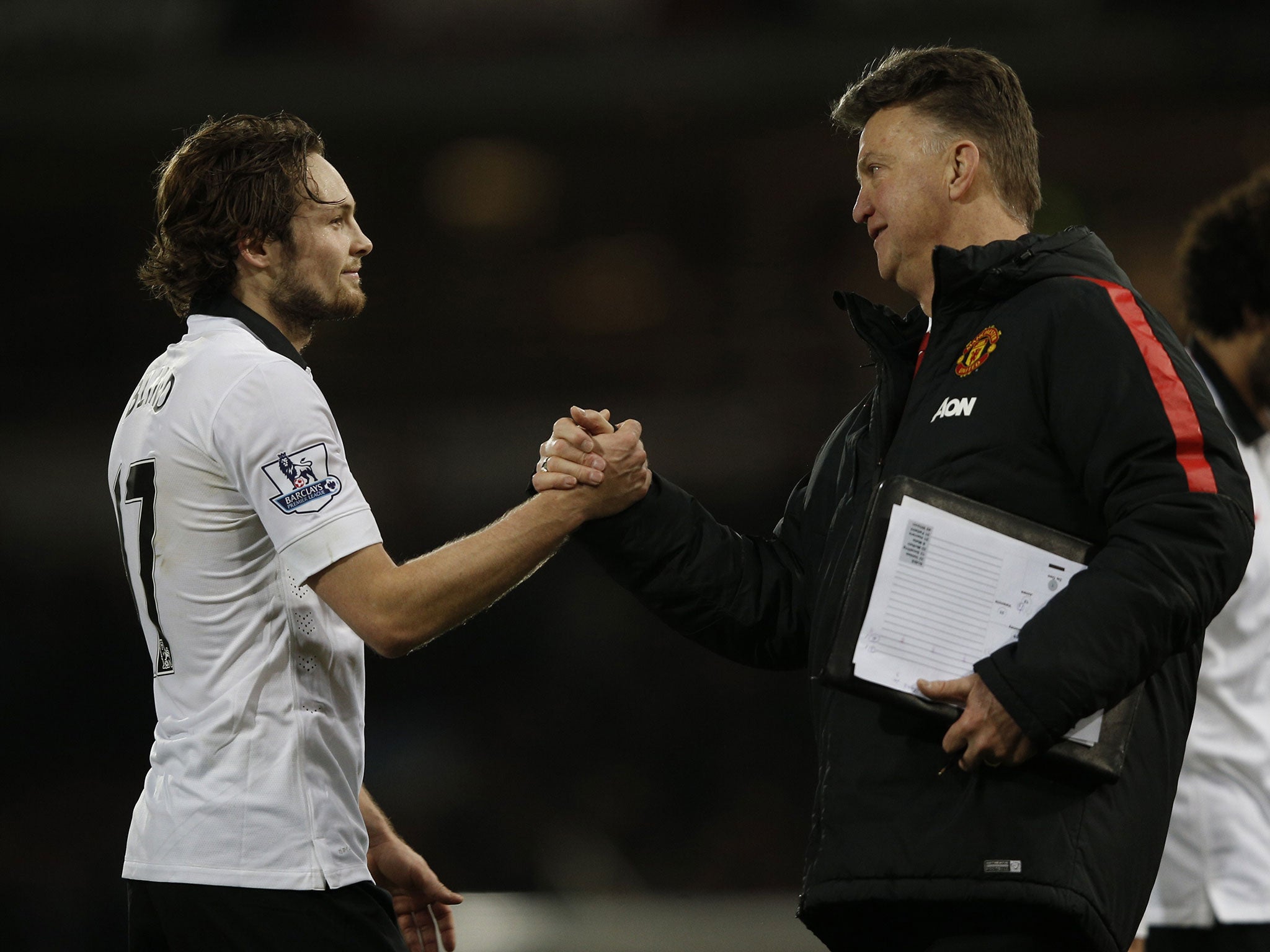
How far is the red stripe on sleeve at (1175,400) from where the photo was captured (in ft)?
5.25

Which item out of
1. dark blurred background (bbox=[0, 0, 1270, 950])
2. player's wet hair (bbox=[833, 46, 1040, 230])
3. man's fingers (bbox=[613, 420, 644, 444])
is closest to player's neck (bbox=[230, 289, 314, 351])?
man's fingers (bbox=[613, 420, 644, 444])

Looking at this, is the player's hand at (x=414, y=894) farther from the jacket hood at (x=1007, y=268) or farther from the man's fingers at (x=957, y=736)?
the jacket hood at (x=1007, y=268)

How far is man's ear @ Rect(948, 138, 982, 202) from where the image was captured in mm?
2066

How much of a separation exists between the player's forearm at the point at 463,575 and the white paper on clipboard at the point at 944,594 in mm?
551

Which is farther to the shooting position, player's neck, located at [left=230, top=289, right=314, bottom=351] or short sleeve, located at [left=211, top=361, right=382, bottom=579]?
player's neck, located at [left=230, top=289, right=314, bottom=351]

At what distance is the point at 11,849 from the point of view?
5922 millimetres

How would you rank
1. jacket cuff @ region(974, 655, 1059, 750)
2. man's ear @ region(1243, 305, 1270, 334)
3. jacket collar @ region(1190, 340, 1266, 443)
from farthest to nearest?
man's ear @ region(1243, 305, 1270, 334) → jacket collar @ region(1190, 340, 1266, 443) → jacket cuff @ region(974, 655, 1059, 750)

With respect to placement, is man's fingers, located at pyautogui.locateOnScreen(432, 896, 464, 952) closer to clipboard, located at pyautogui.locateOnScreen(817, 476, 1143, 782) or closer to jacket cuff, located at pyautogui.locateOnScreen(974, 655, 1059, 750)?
clipboard, located at pyautogui.locateOnScreen(817, 476, 1143, 782)

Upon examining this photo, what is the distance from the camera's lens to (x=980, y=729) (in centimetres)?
159

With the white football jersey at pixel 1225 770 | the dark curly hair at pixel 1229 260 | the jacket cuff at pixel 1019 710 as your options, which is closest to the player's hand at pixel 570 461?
the jacket cuff at pixel 1019 710

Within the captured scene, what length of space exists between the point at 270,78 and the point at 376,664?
119 inches

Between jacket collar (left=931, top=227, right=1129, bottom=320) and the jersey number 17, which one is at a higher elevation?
jacket collar (left=931, top=227, right=1129, bottom=320)

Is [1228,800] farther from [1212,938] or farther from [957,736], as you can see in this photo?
[957,736]

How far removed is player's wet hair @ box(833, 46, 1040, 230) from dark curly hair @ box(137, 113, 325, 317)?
96 centimetres
